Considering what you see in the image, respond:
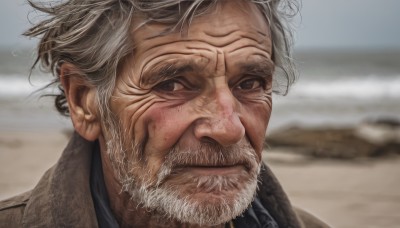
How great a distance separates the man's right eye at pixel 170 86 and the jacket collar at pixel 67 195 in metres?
0.43

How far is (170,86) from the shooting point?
236 centimetres

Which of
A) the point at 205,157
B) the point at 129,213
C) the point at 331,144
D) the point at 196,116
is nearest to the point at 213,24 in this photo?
the point at 196,116

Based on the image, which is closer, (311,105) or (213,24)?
(213,24)

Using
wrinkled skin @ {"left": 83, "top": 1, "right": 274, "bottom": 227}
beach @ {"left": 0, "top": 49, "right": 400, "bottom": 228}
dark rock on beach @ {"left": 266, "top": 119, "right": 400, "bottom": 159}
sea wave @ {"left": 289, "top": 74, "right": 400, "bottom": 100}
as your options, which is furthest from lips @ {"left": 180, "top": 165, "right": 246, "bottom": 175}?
sea wave @ {"left": 289, "top": 74, "right": 400, "bottom": 100}

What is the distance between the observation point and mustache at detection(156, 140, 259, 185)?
2.26 meters

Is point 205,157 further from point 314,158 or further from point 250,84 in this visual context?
point 314,158

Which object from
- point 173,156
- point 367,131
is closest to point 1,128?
point 367,131

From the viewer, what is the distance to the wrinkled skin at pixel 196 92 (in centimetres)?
227

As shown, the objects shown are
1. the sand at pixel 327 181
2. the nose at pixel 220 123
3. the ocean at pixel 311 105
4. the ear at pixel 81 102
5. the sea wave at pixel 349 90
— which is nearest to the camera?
the nose at pixel 220 123

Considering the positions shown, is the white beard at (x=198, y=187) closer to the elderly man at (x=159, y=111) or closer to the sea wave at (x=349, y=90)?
the elderly man at (x=159, y=111)

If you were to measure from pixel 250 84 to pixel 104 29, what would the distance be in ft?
2.07

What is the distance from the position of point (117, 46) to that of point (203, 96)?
1.27 feet

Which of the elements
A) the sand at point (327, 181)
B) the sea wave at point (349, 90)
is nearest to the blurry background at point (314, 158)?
the sand at point (327, 181)

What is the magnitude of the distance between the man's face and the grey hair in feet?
0.14
